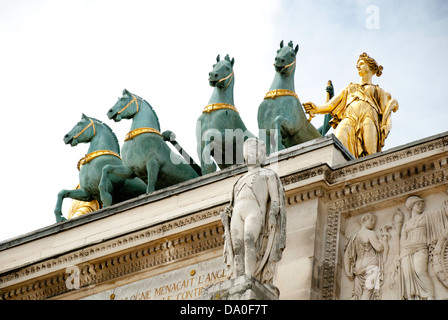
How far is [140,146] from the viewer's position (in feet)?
86.2

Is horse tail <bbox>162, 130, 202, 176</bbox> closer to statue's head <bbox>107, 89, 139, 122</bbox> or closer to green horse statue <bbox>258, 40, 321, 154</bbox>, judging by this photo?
statue's head <bbox>107, 89, 139, 122</bbox>

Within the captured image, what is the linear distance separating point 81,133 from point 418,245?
11193mm

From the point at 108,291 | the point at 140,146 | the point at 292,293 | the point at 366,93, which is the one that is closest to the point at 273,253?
the point at 292,293

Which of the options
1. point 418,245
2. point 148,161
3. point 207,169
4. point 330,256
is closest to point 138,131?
point 148,161

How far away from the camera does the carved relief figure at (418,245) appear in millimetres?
18859

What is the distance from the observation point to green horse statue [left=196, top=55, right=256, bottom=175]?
25.3 metres

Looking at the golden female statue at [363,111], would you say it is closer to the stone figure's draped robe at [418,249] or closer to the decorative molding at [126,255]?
Answer: the decorative molding at [126,255]

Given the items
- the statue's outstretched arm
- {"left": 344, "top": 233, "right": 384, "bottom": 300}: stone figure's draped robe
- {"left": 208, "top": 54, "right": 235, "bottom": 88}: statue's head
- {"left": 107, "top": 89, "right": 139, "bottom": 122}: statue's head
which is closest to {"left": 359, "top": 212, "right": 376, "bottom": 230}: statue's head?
{"left": 344, "top": 233, "right": 384, "bottom": 300}: stone figure's draped robe

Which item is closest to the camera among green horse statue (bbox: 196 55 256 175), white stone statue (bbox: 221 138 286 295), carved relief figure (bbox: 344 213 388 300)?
white stone statue (bbox: 221 138 286 295)

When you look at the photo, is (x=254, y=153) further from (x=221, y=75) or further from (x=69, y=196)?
(x=69, y=196)

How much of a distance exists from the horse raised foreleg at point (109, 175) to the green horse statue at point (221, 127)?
172 centimetres

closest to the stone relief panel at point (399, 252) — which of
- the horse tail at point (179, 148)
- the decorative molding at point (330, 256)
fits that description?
the decorative molding at point (330, 256)

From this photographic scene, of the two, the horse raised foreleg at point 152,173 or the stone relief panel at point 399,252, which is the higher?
the horse raised foreleg at point 152,173

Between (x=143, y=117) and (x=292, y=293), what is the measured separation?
828cm
